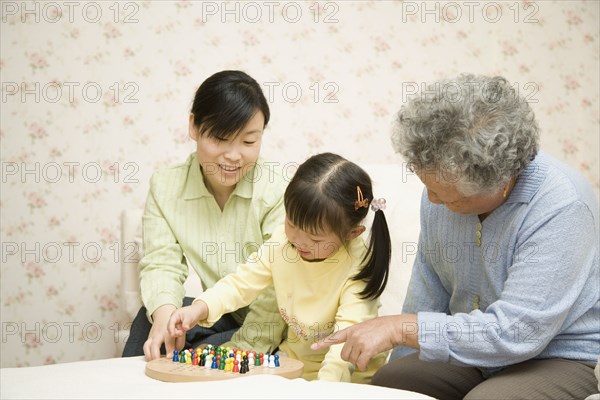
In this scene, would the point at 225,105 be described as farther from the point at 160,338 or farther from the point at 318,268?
the point at 160,338

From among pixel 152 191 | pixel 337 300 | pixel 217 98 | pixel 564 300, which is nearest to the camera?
pixel 564 300

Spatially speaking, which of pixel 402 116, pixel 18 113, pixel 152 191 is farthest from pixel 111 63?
pixel 402 116

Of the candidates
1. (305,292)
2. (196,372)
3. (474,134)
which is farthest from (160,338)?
(474,134)

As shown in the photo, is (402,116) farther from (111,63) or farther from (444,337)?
(111,63)

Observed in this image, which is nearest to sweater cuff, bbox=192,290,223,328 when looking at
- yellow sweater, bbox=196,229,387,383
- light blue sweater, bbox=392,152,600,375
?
yellow sweater, bbox=196,229,387,383

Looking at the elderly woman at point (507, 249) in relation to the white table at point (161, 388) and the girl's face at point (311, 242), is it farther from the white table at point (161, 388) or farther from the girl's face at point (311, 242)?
the girl's face at point (311, 242)

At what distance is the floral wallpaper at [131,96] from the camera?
304 centimetres

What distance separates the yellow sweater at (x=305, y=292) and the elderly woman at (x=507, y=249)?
28 centimetres

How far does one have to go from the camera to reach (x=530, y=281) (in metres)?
1.47

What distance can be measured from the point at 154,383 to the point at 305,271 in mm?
550

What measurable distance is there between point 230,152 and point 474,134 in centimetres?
77

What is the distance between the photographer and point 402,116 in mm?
1546

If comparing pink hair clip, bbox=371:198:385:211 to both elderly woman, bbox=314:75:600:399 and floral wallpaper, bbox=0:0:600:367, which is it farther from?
floral wallpaper, bbox=0:0:600:367

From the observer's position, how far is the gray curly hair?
1.46 meters
